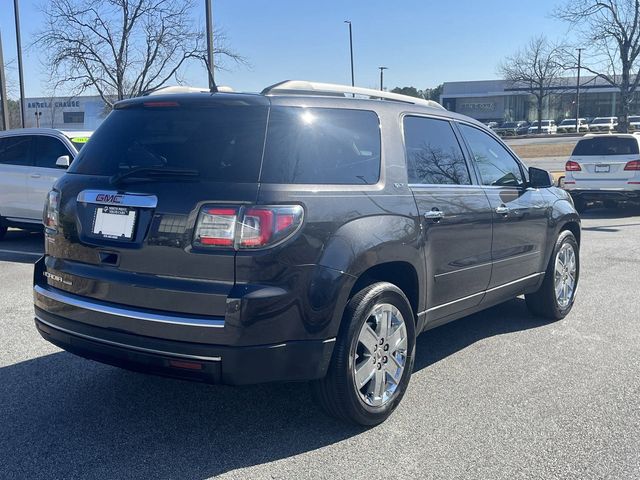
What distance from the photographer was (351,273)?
3.57 metres

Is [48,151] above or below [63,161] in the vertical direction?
above

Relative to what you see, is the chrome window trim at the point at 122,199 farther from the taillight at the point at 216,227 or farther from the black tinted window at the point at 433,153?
the black tinted window at the point at 433,153

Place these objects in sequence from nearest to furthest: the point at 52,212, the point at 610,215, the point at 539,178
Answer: the point at 52,212 → the point at 539,178 → the point at 610,215

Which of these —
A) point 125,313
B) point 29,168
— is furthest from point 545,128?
point 125,313

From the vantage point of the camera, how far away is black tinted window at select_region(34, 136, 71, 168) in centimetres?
1023

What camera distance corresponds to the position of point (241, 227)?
10.7 ft

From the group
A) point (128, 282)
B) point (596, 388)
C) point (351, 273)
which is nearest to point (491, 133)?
point (596, 388)

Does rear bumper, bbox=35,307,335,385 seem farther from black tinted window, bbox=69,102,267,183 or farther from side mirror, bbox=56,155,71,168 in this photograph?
side mirror, bbox=56,155,71,168

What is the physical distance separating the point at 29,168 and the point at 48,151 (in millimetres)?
404

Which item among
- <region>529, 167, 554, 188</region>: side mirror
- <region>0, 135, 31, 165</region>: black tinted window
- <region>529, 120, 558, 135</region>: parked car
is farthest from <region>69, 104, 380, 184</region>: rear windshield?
<region>529, 120, 558, 135</region>: parked car

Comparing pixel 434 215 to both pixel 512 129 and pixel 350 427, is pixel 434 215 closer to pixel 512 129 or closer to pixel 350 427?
pixel 350 427

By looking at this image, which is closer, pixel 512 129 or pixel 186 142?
pixel 186 142

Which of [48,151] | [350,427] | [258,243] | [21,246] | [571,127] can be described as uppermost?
[571,127]

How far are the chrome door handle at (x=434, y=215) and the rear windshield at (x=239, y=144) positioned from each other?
1.60ft
